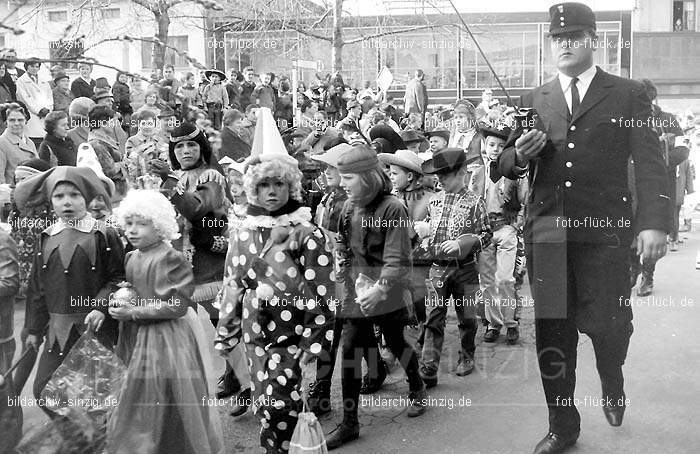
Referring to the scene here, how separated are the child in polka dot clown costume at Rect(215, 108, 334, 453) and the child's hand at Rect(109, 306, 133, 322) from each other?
1.47ft

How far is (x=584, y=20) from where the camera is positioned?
3.78 metres

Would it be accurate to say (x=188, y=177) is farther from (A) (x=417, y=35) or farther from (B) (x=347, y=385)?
(A) (x=417, y=35)

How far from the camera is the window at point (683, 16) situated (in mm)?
6328

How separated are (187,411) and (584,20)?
2774 millimetres

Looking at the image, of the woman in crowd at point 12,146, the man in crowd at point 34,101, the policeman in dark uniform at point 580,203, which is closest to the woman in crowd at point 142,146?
the woman in crowd at point 12,146

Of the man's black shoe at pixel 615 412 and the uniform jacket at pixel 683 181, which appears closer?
the man's black shoe at pixel 615 412

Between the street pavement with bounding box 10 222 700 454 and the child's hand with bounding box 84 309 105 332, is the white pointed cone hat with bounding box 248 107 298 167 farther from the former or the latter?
the street pavement with bounding box 10 222 700 454

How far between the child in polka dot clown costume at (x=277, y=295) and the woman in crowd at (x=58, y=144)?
364 centimetres

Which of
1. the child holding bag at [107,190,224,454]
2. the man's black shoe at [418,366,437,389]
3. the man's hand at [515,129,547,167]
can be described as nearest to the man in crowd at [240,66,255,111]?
the man's black shoe at [418,366,437,389]

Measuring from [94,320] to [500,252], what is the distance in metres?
3.57

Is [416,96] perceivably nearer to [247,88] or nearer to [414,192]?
[247,88]

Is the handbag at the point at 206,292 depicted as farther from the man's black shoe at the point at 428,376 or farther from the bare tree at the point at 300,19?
the bare tree at the point at 300,19

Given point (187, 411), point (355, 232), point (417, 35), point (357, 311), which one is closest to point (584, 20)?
point (355, 232)

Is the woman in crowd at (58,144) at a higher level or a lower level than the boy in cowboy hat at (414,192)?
higher
